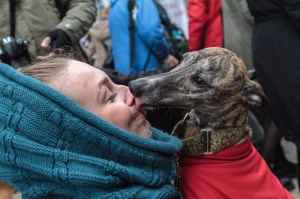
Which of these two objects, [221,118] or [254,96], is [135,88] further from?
[254,96]

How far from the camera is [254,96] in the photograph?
184 cm

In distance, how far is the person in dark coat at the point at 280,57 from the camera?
100 inches

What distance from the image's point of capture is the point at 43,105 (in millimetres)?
1194

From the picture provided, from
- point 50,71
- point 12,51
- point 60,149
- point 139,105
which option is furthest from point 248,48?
point 60,149

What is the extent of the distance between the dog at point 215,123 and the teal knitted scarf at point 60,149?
332mm

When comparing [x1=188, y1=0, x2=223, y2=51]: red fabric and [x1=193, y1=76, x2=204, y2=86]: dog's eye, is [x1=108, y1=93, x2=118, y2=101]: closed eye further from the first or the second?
[x1=188, y1=0, x2=223, y2=51]: red fabric

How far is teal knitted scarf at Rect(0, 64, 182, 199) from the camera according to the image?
1188 millimetres

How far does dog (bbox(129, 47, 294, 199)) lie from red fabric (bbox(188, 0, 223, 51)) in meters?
1.98

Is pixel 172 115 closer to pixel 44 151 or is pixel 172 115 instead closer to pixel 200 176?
pixel 200 176

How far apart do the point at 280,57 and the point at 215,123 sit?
1.04 meters

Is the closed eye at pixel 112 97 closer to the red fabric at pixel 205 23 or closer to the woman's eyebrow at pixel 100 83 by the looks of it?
the woman's eyebrow at pixel 100 83

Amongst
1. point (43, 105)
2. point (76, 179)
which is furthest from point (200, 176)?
point (43, 105)

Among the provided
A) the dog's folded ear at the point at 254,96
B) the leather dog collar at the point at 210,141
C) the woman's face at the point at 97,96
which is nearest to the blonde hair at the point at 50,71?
the woman's face at the point at 97,96

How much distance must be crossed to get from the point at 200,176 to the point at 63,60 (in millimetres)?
716
